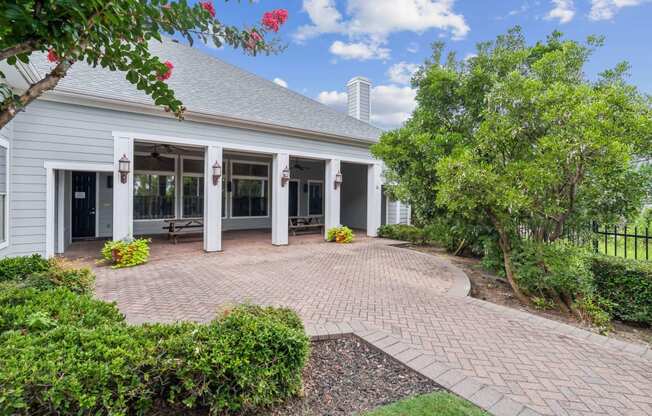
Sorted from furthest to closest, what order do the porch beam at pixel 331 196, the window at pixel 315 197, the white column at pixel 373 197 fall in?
the window at pixel 315 197, the white column at pixel 373 197, the porch beam at pixel 331 196

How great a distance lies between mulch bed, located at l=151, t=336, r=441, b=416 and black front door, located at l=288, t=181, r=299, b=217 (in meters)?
12.7

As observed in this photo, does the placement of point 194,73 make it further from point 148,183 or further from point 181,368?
point 181,368

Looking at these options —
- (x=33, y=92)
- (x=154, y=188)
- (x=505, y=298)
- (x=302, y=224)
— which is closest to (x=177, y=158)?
(x=154, y=188)

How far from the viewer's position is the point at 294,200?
1619 cm

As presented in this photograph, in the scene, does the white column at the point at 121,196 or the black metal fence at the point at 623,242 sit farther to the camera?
the white column at the point at 121,196

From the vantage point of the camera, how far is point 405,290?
5.87 m

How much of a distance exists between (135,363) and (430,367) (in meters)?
2.55

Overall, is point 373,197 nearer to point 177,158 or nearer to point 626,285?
point 177,158

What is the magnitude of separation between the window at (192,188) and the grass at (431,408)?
1237 centimetres

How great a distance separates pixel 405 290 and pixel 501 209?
2.25 m

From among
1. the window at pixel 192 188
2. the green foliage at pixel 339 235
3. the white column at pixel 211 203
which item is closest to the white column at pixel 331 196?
the green foliage at pixel 339 235

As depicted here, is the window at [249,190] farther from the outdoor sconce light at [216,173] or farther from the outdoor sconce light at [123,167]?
the outdoor sconce light at [123,167]

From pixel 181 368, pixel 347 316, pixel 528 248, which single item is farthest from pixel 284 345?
pixel 528 248

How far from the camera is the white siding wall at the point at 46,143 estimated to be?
22.5 feet
